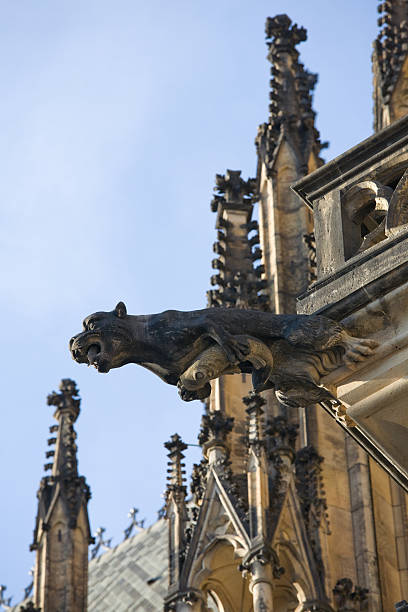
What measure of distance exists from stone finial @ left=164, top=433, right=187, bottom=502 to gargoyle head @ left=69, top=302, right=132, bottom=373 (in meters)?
13.3

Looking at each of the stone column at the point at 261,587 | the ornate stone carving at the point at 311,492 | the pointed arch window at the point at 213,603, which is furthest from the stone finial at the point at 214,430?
the stone column at the point at 261,587

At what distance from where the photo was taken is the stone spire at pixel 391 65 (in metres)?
27.7

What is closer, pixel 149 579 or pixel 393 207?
pixel 393 207

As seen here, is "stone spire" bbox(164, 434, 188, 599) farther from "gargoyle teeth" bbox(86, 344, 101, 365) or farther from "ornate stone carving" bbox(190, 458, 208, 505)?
"gargoyle teeth" bbox(86, 344, 101, 365)

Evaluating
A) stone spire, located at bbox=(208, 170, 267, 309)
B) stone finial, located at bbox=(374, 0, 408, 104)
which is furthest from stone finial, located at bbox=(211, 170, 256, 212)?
stone finial, located at bbox=(374, 0, 408, 104)

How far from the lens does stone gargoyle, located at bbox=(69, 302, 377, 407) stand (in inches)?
359

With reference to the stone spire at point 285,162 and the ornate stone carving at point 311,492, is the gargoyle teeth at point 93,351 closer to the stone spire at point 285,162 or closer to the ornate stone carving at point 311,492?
the ornate stone carving at point 311,492

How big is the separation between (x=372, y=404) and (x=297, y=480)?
41.5 feet

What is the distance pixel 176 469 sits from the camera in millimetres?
22641

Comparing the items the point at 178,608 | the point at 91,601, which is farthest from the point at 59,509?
the point at 91,601

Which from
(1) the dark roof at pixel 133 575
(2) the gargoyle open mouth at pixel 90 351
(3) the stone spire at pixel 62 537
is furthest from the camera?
(1) the dark roof at pixel 133 575

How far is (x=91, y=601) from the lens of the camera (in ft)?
115

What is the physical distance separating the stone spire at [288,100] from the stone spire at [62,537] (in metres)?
5.49

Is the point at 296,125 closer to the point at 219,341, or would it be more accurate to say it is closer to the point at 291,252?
the point at 291,252
